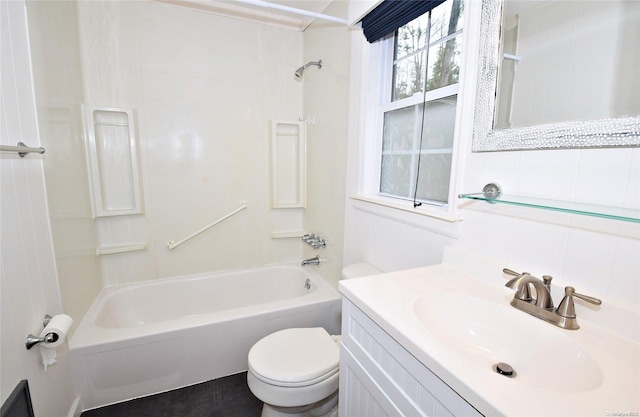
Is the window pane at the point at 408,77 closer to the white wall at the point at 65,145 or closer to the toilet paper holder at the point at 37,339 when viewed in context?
the white wall at the point at 65,145

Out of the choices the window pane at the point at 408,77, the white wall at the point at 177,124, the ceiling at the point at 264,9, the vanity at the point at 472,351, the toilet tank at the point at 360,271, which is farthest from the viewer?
the ceiling at the point at 264,9

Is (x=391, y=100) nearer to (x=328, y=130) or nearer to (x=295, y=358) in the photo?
(x=328, y=130)

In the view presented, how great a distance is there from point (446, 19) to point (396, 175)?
2.53 feet

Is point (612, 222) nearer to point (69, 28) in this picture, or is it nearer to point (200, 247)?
point (200, 247)

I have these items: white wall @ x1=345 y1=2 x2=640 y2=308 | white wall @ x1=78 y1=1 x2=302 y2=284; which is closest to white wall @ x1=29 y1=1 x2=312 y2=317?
white wall @ x1=78 y1=1 x2=302 y2=284

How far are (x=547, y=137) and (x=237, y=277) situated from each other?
232cm

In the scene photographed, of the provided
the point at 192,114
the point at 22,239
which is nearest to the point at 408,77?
the point at 192,114

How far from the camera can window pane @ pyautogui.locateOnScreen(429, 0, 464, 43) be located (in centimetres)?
123

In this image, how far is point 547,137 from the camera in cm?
81

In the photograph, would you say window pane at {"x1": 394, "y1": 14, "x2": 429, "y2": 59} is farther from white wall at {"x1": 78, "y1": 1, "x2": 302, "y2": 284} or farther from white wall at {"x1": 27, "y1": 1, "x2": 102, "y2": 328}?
white wall at {"x1": 27, "y1": 1, "x2": 102, "y2": 328}

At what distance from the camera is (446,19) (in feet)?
4.19

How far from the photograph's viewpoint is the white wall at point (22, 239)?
97 centimetres

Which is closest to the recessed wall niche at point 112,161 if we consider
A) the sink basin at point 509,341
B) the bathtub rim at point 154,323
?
the bathtub rim at point 154,323

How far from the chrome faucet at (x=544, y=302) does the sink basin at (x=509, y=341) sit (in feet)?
0.07
